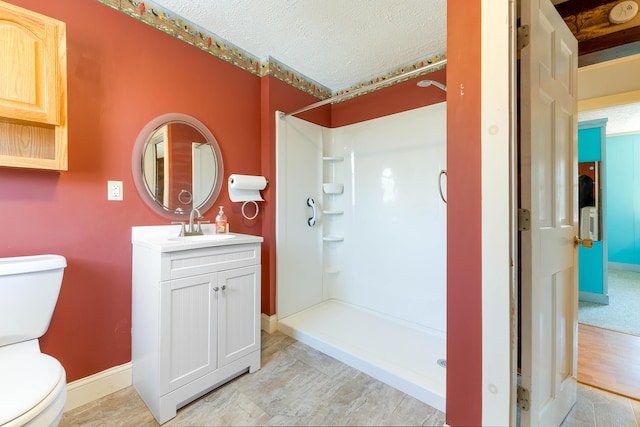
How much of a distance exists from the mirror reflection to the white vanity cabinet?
1.28 ft

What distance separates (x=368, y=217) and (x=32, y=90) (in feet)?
7.63

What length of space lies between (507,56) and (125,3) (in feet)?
6.60

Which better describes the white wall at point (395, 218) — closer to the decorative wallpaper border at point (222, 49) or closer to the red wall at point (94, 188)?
the decorative wallpaper border at point (222, 49)

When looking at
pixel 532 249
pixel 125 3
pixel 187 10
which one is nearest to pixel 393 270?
pixel 532 249

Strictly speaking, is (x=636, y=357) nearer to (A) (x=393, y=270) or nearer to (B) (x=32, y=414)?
(A) (x=393, y=270)

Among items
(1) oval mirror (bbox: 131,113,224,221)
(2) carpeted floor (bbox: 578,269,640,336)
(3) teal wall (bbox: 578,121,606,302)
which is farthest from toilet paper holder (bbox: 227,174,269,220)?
(3) teal wall (bbox: 578,121,606,302)

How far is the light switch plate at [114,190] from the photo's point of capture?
1.50 meters

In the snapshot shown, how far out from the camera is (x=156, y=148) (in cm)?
168

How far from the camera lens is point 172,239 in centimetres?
159

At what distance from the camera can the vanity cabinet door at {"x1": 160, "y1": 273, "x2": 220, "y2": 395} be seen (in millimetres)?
1323

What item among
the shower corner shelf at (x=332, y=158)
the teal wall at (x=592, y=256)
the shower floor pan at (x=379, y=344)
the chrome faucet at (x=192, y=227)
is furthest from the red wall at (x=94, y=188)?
the teal wall at (x=592, y=256)

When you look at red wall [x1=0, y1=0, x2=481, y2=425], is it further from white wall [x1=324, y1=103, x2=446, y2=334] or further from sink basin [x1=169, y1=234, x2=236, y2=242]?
white wall [x1=324, y1=103, x2=446, y2=334]

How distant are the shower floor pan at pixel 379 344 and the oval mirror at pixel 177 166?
1.26 meters

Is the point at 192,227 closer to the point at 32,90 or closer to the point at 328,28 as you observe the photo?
the point at 32,90
